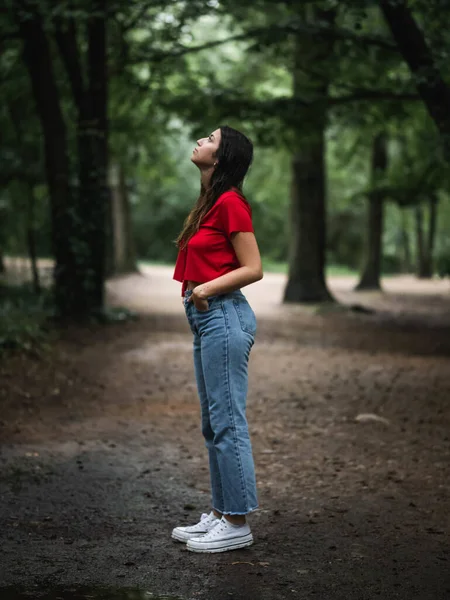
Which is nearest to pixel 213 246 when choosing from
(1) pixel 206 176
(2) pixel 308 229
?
(1) pixel 206 176

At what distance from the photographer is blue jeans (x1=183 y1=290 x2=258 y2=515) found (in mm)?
4602

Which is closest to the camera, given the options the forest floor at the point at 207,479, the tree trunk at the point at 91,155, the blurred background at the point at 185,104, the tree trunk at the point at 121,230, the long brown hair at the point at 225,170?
the forest floor at the point at 207,479

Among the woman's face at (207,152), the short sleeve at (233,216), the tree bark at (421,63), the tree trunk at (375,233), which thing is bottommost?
the tree trunk at (375,233)

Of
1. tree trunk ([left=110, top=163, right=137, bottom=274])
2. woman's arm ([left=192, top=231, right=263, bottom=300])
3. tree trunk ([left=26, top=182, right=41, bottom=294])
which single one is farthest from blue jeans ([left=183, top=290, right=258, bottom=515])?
tree trunk ([left=110, top=163, right=137, bottom=274])

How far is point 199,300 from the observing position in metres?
4.53

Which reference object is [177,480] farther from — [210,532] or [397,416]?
[397,416]

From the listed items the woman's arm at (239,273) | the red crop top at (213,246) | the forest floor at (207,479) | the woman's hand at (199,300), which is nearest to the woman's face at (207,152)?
the red crop top at (213,246)

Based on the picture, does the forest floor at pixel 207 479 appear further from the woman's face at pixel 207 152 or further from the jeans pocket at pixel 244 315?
the woman's face at pixel 207 152

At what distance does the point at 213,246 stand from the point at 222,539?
1490 millimetres

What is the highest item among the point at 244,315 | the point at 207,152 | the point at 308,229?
the point at 207,152

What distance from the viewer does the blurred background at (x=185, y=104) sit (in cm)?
1277

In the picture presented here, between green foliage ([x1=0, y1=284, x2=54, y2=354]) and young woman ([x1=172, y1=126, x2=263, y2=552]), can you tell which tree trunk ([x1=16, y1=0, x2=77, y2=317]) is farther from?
young woman ([x1=172, y1=126, x2=263, y2=552])

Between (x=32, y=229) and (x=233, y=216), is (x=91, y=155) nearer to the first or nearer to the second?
(x=32, y=229)

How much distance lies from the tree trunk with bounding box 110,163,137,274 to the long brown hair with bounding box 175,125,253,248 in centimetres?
2660
